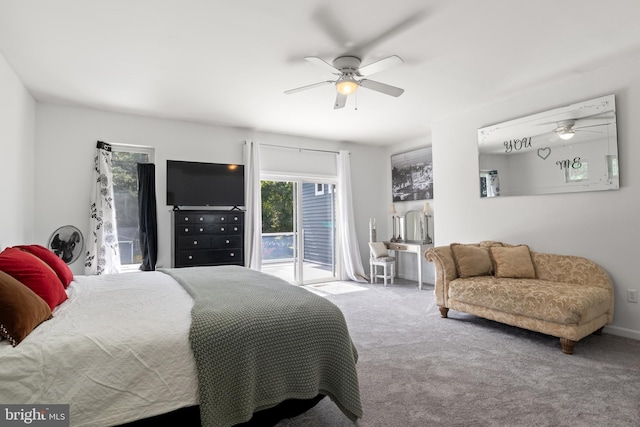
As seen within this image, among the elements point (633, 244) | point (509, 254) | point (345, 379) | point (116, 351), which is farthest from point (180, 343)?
point (633, 244)

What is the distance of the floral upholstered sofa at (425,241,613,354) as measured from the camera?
2.85 meters

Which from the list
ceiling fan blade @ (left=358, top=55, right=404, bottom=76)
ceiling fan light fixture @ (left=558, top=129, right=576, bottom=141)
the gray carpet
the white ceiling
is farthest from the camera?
ceiling fan light fixture @ (left=558, top=129, right=576, bottom=141)

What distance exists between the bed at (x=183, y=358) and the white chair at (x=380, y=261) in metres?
4.06

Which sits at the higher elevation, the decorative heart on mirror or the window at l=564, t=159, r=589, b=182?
the decorative heart on mirror

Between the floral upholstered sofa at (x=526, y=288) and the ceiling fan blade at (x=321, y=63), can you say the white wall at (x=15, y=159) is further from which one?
the floral upholstered sofa at (x=526, y=288)

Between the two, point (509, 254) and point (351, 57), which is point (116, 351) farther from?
point (509, 254)

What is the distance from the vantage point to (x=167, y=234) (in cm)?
474

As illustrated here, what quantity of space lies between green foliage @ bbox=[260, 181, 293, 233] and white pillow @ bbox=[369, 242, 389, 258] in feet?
4.85

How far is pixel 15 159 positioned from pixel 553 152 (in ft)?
18.4

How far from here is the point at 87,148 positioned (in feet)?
14.2

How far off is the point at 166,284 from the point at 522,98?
4.33 metres

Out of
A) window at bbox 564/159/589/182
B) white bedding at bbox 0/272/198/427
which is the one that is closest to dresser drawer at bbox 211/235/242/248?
white bedding at bbox 0/272/198/427

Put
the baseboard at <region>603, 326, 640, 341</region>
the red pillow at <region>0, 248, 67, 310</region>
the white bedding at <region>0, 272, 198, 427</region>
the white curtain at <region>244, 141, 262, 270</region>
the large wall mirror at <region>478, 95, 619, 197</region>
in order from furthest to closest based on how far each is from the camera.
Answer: the white curtain at <region>244, 141, 262, 270</region> < the large wall mirror at <region>478, 95, 619, 197</region> < the baseboard at <region>603, 326, 640, 341</region> < the red pillow at <region>0, 248, 67, 310</region> < the white bedding at <region>0, 272, 198, 427</region>

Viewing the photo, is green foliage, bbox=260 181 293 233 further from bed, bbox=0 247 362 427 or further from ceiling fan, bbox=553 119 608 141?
ceiling fan, bbox=553 119 608 141
